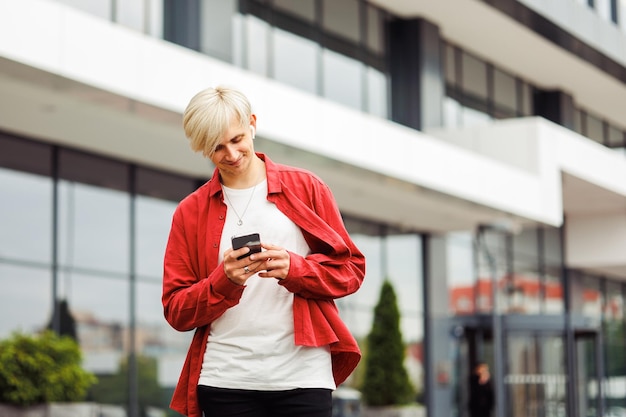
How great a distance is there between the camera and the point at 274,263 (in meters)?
3.26

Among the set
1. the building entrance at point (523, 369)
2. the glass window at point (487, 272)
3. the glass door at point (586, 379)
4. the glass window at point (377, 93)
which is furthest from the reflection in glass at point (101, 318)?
the glass door at point (586, 379)

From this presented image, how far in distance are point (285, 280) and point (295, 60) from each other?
17.6m

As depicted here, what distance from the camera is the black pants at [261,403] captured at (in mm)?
3375

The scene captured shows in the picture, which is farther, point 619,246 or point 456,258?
point 619,246

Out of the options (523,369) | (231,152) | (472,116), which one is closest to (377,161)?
(472,116)

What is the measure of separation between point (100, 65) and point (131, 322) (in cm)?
600

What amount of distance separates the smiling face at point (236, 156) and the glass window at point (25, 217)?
41.4ft

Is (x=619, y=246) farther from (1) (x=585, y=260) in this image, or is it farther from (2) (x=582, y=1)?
(2) (x=582, y=1)

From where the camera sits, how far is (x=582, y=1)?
2697 cm

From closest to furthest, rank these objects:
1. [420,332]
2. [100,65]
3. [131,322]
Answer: [100,65] → [131,322] → [420,332]

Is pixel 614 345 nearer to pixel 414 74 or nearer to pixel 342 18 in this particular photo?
pixel 414 74

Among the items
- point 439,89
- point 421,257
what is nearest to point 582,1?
point 439,89

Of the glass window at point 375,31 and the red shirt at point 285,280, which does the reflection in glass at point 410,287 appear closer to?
the glass window at point 375,31

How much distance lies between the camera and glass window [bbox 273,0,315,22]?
66.7 feet
